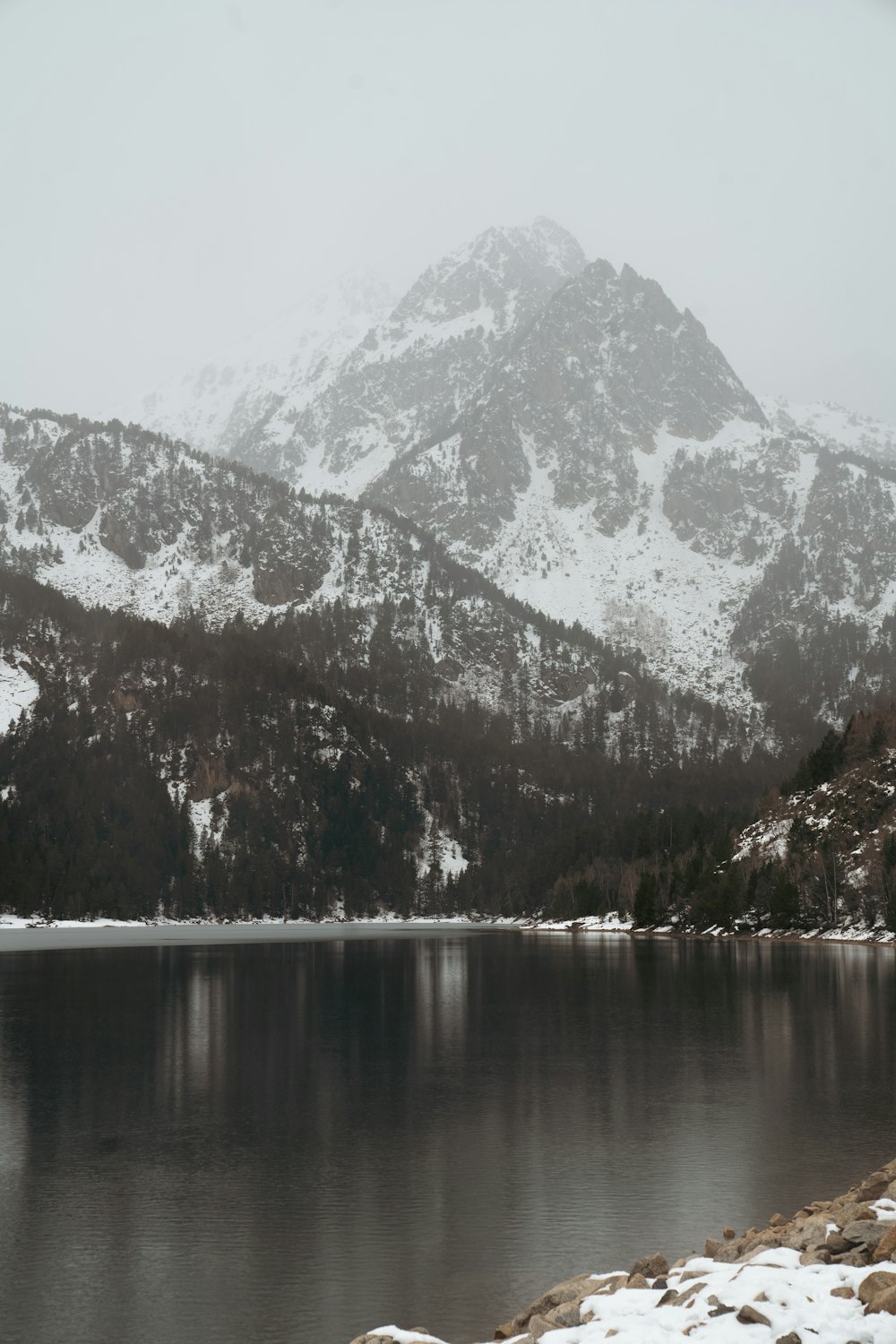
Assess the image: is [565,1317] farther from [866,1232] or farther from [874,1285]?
[866,1232]

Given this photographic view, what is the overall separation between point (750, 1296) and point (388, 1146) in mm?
18166

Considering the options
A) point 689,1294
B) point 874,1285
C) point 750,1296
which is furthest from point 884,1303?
point 689,1294

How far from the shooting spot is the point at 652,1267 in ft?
68.5

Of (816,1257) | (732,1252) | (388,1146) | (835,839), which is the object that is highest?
(835,839)

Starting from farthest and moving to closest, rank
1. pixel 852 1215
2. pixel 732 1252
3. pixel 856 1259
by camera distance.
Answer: pixel 732 1252, pixel 852 1215, pixel 856 1259

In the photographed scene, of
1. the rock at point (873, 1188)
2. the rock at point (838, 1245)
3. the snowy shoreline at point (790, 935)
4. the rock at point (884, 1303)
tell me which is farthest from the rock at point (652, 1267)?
the snowy shoreline at point (790, 935)

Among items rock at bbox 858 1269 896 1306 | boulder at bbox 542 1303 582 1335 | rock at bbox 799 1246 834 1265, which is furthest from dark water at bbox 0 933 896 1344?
rock at bbox 858 1269 896 1306

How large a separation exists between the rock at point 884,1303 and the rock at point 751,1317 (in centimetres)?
151

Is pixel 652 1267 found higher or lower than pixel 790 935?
higher

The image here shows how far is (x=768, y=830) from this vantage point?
573 feet

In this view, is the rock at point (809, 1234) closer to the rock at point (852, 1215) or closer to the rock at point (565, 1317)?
the rock at point (852, 1215)

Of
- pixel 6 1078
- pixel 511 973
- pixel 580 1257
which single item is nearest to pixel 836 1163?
pixel 580 1257

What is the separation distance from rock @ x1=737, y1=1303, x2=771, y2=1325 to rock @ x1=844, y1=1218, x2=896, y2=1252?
3809 mm

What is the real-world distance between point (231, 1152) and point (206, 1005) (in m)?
41.6
